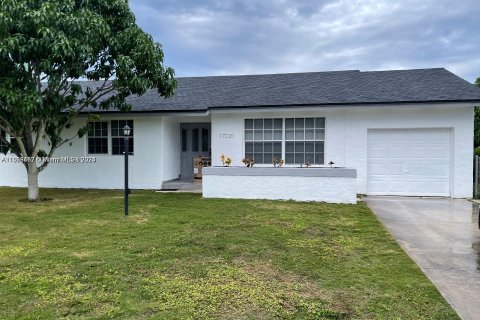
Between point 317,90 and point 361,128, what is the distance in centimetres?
232

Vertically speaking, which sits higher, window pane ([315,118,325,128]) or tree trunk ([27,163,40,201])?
window pane ([315,118,325,128])

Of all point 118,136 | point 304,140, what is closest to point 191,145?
point 118,136

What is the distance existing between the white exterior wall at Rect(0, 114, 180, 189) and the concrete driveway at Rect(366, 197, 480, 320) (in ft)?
24.4

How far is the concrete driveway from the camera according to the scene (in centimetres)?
399

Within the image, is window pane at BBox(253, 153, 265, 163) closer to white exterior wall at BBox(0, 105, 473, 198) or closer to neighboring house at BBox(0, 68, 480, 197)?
neighboring house at BBox(0, 68, 480, 197)

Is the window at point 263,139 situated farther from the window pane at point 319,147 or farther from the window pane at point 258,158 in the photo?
the window pane at point 319,147

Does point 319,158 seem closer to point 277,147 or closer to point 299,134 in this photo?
point 299,134

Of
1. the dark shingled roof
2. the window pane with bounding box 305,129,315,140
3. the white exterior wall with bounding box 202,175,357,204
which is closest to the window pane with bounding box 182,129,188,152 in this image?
the dark shingled roof

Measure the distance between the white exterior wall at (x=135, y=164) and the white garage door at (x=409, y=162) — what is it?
7328mm

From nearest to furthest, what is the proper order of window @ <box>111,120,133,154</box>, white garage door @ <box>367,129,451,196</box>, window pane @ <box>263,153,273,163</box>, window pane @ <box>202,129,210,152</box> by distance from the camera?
white garage door @ <box>367,129,451,196</box> → window pane @ <box>263,153,273,163</box> → window @ <box>111,120,133,154</box> → window pane @ <box>202,129,210,152</box>

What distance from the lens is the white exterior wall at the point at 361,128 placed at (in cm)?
1130

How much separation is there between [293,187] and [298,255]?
5.45 metres

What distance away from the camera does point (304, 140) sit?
1255 centimetres

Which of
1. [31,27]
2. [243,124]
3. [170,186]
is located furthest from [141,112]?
[31,27]
